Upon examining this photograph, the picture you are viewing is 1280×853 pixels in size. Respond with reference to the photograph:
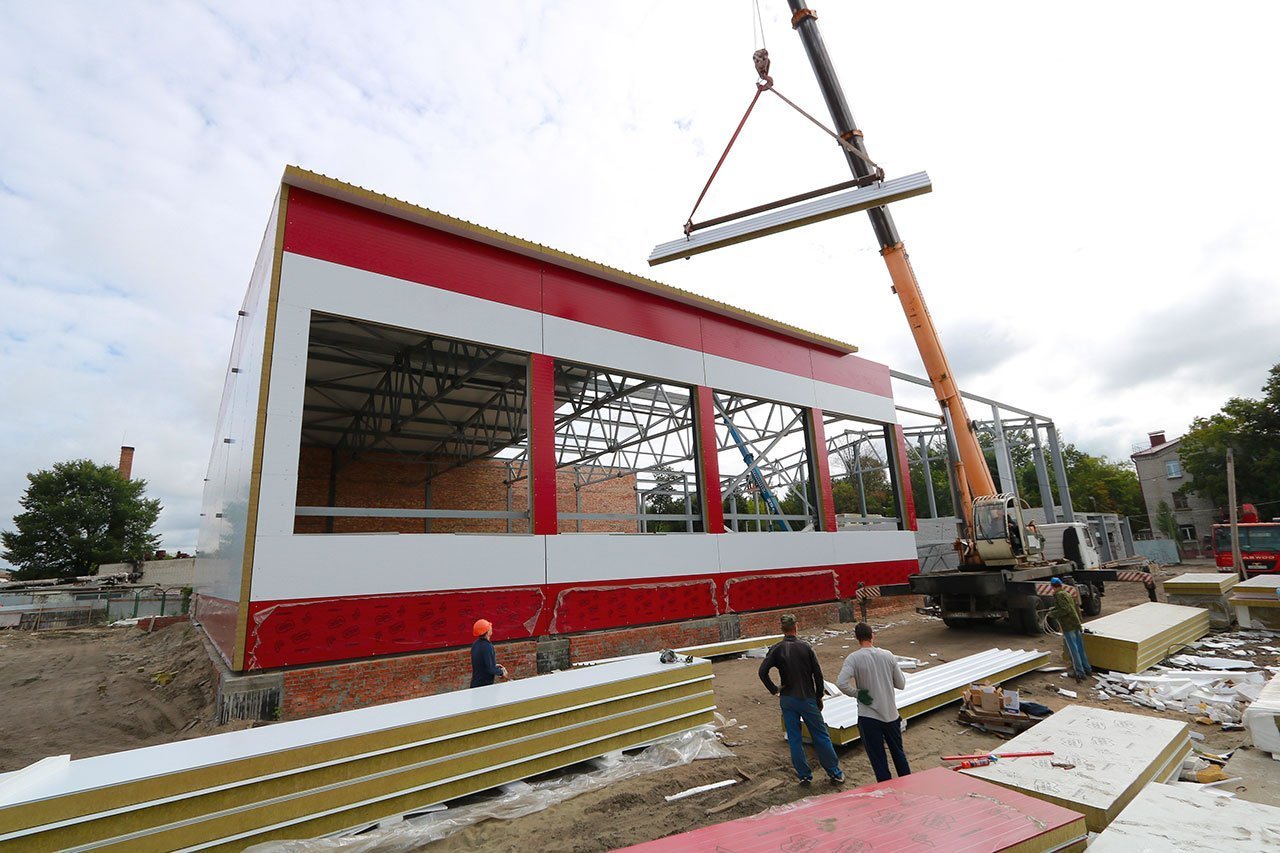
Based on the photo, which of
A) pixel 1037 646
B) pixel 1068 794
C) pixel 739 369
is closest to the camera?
pixel 1068 794

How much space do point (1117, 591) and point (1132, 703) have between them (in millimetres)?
17481

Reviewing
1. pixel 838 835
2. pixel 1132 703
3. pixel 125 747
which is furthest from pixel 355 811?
pixel 1132 703

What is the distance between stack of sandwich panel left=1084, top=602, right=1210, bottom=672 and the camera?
8.56 metres

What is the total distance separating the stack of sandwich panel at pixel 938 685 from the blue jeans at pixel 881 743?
687 mm

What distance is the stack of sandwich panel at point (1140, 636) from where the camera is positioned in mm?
8562

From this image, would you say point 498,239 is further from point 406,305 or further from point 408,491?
point 408,491

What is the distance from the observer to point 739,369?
14695 millimetres

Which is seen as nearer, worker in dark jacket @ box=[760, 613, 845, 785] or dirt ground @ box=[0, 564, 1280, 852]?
dirt ground @ box=[0, 564, 1280, 852]

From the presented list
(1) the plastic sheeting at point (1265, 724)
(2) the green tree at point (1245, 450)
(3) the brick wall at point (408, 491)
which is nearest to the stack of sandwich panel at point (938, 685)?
(1) the plastic sheeting at point (1265, 724)

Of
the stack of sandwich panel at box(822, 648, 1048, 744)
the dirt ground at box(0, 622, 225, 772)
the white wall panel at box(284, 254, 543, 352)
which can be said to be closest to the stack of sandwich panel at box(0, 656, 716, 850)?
the stack of sandwich panel at box(822, 648, 1048, 744)

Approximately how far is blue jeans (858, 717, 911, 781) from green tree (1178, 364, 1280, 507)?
42630 millimetres

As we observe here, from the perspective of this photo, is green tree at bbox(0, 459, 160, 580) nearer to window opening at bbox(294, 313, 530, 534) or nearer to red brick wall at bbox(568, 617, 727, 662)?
window opening at bbox(294, 313, 530, 534)

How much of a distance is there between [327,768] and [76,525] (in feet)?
158

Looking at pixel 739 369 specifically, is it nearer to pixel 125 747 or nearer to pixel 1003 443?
pixel 125 747
